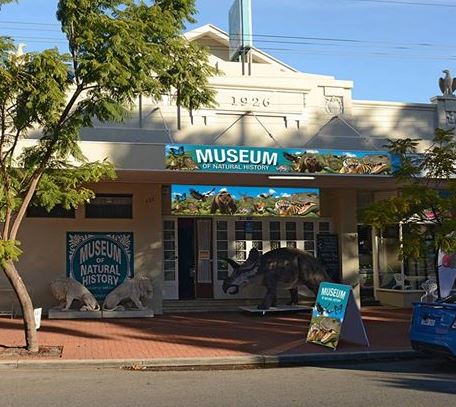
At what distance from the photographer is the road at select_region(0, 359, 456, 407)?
7.63 metres

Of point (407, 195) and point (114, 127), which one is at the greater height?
point (114, 127)

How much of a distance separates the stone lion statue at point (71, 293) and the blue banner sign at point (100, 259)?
2.61 feet

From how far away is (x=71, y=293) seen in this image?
52.0ft

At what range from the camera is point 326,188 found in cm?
1905

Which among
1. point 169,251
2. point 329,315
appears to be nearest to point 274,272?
point 169,251

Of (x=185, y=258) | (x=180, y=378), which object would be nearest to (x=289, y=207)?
(x=185, y=258)

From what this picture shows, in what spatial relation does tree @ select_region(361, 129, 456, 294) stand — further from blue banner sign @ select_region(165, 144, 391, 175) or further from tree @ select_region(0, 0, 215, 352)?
tree @ select_region(0, 0, 215, 352)

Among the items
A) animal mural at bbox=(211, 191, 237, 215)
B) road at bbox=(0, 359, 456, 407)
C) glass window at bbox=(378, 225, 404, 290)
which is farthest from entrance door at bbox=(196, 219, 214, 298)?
road at bbox=(0, 359, 456, 407)

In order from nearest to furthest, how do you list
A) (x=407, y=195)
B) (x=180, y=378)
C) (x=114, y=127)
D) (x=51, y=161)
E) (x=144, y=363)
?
(x=180, y=378), (x=144, y=363), (x=51, y=161), (x=407, y=195), (x=114, y=127)

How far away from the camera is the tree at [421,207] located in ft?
41.5

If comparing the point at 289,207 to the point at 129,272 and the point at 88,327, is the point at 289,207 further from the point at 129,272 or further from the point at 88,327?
the point at 88,327

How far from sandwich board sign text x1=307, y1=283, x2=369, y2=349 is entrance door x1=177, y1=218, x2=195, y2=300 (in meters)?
6.32

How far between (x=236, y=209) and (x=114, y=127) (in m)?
3.95

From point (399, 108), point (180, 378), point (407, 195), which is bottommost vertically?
point (180, 378)
